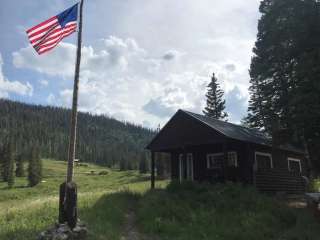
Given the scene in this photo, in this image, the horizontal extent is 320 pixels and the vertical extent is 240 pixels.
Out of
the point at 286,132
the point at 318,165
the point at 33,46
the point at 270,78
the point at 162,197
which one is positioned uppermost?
the point at 270,78

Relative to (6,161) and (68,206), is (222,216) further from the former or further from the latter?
(6,161)

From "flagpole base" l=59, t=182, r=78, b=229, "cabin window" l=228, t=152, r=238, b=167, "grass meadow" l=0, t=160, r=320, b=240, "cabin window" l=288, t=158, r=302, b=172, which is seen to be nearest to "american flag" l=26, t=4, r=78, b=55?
"flagpole base" l=59, t=182, r=78, b=229

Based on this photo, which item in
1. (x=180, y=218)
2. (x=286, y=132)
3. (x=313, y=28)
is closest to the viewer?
(x=180, y=218)

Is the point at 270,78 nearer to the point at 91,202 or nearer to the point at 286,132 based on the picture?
the point at 286,132

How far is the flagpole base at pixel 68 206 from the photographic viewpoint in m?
12.4

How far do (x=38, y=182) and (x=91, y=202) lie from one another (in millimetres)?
69113

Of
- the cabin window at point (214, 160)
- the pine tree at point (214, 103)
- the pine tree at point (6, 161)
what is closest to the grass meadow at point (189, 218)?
the cabin window at point (214, 160)

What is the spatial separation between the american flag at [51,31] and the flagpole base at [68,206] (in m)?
4.58

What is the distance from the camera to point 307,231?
Result: 14250mm

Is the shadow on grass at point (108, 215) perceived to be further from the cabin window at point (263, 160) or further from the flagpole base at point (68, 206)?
the cabin window at point (263, 160)

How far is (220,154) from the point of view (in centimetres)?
2655

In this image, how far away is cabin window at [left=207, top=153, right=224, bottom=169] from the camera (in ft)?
87.2

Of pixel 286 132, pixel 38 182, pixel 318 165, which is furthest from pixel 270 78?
pixel 38 182

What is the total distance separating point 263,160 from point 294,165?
19.6ft
